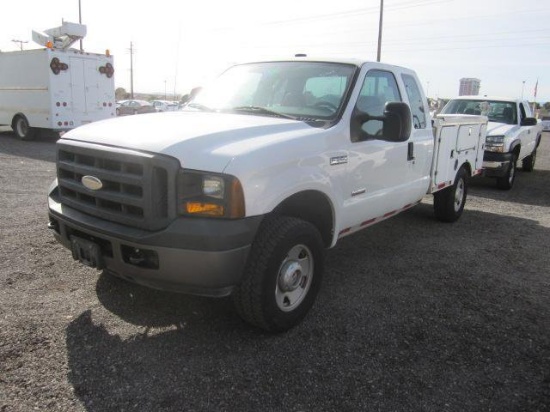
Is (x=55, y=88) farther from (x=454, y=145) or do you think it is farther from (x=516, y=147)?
(x=516, y=147)

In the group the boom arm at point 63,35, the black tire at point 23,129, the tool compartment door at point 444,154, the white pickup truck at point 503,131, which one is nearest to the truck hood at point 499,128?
the white pickup truck at point 503,131

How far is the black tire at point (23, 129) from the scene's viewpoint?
14.8m

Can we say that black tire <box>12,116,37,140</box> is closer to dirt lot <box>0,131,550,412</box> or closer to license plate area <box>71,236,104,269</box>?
dirt lot <box>0,131,550,412</box>

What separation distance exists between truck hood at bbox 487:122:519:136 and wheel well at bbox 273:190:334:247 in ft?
24.6

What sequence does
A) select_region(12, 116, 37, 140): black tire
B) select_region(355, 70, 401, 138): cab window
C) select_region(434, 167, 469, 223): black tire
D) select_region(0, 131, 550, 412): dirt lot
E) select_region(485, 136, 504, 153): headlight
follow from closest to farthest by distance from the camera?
select_region(0, 131, 550, 412): dirt lot < select_region(355, 70, 401, 138): cab window < select_region(434, 167, 469, 223): black tire < select_region(485, 136, 504, 153): headlight < select_region(12, 116, 37, 140): black tire

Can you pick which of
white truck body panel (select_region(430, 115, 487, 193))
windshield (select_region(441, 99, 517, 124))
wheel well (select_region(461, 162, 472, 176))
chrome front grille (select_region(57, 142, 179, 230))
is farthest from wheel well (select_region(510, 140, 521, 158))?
chrome front grille (select_region(57, 142, 179, 230))

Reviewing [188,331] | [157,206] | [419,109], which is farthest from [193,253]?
[419,109]

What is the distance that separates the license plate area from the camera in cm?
307

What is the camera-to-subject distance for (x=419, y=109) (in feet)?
17.4

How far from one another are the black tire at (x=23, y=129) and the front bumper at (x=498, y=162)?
42.4ft

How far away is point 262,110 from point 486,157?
7.47 m

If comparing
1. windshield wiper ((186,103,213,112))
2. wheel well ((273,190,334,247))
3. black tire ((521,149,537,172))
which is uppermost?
windshield wiper ((186,103,213,112))

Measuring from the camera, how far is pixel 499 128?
10.3m

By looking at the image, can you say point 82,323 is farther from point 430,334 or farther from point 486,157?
point 486,157
